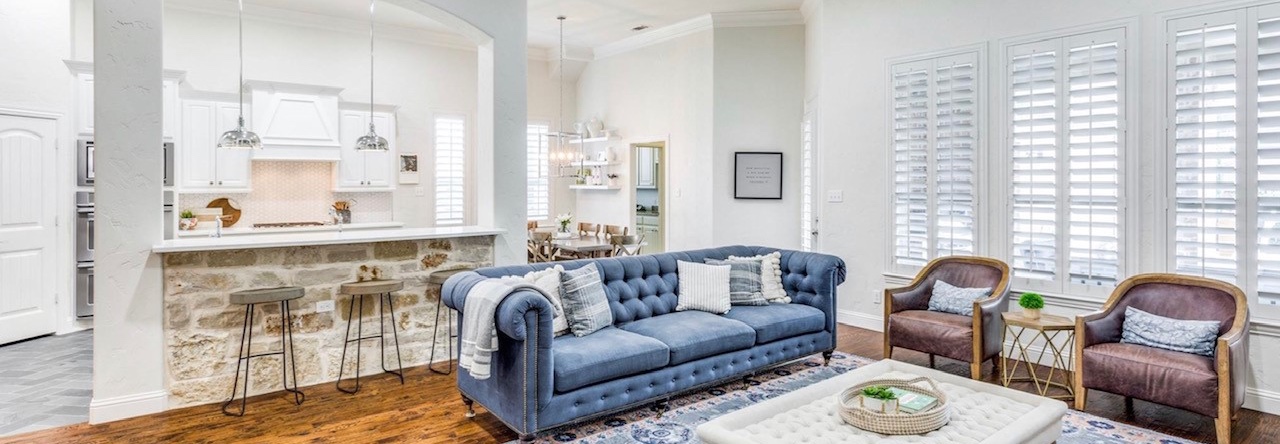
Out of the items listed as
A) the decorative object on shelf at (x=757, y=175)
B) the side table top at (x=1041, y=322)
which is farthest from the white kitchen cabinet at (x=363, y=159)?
the side table top at (x=1041, y=322)

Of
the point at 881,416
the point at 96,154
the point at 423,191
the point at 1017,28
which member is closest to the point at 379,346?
the point at 96,154

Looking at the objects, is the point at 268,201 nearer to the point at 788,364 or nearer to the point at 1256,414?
the point at 788,364

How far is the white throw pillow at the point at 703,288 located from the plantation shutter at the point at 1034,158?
2.20 m

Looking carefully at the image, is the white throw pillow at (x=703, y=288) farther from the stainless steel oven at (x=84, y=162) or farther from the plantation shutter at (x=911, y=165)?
the stainless steel oven at (x=84, y=162)

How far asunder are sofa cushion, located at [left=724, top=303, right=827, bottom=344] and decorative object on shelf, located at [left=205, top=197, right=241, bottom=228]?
5505mm

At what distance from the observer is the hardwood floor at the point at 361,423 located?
3.32 metres

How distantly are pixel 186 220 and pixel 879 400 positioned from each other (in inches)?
262

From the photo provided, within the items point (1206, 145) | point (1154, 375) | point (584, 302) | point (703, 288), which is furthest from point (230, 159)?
point (1206, 145)

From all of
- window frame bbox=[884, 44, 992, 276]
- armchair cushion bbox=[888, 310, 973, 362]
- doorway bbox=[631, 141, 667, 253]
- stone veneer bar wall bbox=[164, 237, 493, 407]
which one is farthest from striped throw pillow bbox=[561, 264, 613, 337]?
doorway bbox=[631, 141, 667, 253]

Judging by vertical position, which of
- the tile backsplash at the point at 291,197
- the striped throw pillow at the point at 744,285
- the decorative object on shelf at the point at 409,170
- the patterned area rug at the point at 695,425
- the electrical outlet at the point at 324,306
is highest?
the decorative object on shelf at the point at 409,170

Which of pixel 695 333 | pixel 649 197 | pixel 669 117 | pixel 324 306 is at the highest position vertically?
pixel 669 117

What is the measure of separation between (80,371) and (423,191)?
13.5 ft

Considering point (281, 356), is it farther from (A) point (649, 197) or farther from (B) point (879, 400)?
(A) point (649, 197)

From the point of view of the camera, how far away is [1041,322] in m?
3.91
